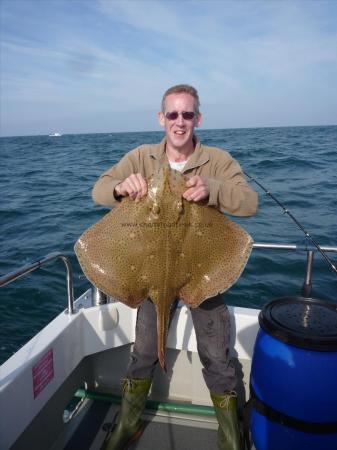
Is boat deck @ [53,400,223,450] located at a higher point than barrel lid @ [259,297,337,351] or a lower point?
lower

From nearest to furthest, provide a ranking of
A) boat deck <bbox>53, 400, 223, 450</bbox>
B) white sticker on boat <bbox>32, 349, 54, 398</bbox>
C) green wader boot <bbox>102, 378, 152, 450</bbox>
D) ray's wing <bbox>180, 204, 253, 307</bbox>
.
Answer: ray's wing <bbox>180, 204, 253, 307</bbox>, white sticker on boat <bbox>32, 349, 54, 398</bbox>, green wader boot <bbox>102, 378, 152, 450</bbox>, boat deck <bbox>53, 400, 223, 450</bbox>

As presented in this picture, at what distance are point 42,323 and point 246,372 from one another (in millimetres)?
Answer: 4710

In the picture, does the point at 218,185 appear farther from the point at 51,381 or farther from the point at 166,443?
the point at 166,443

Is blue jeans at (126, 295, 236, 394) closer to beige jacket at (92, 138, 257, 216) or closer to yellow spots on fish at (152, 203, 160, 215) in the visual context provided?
beige jacket at (92, 138, 257, 216)

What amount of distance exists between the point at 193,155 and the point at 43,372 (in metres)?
2.24

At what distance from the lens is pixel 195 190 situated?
8.14 ft

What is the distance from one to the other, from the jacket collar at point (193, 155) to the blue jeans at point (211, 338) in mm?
1157

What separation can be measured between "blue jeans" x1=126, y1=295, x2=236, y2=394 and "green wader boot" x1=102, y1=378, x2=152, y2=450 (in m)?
0.30

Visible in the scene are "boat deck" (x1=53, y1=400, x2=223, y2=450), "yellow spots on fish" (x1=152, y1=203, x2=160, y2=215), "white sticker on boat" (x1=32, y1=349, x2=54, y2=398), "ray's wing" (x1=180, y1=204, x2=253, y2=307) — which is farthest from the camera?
"boat deck" (x1=53, y1=400, x2=223, y2=450)

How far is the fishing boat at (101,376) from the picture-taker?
120 inches

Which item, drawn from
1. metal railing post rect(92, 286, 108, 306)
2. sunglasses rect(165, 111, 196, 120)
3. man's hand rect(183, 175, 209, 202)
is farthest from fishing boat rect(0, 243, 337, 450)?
sunglasses rect(165, 111, 196, 120)

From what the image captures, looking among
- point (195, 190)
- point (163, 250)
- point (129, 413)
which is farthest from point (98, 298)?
point (195, 190)

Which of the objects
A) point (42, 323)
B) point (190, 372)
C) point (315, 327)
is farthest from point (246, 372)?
point (42, 323)

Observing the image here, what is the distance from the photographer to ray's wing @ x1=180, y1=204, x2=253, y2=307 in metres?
2.60
